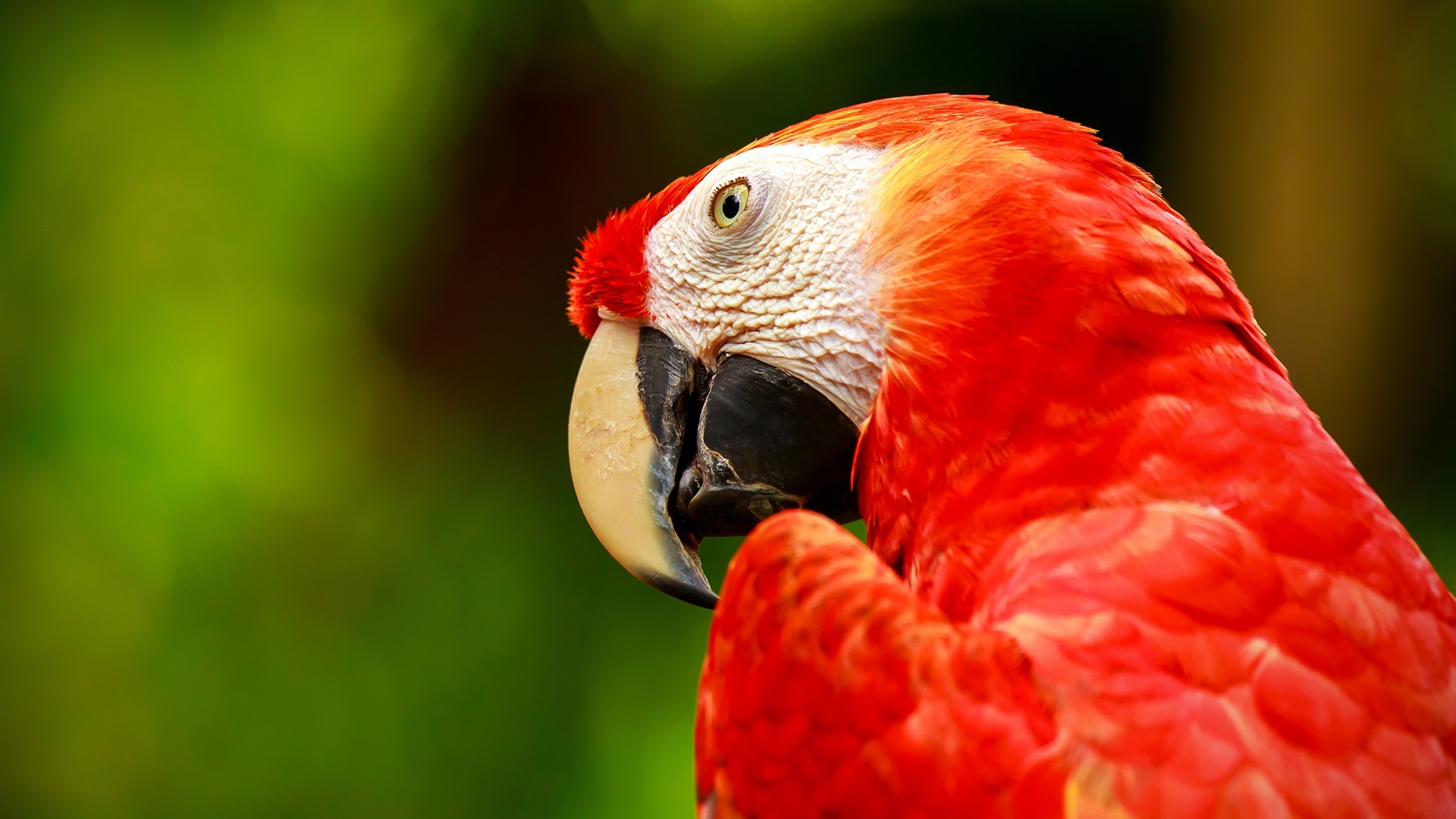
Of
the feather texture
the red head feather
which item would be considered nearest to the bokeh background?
the red head feather

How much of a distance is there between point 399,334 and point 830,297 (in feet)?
4.43

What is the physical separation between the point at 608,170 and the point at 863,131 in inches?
51.7

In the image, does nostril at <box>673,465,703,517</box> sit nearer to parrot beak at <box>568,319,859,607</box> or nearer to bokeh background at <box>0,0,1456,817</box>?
parrot beak at <box>568,319,859,607</box>

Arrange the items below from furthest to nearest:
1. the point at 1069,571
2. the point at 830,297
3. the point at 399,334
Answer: the point at 399,334 < the point at 830,297 < the point at 1069,571

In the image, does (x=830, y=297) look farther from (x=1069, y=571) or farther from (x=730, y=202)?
(x=1069, y=571)

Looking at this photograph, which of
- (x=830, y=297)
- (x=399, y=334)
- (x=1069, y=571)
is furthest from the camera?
(x=399, y=334)

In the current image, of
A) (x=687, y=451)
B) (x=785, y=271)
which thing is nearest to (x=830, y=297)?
(x=785, y=271)

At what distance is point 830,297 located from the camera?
0.71m

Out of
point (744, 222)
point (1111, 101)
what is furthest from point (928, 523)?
point (1111, 101)

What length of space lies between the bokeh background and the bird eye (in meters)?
1.12

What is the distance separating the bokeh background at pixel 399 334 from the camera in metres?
1.76

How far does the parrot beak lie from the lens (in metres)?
0.74

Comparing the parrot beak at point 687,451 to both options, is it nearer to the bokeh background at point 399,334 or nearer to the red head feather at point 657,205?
the red head feather at point 657,205

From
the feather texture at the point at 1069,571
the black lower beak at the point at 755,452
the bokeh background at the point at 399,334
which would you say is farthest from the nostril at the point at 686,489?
the bokeh background at the point at 399,334
